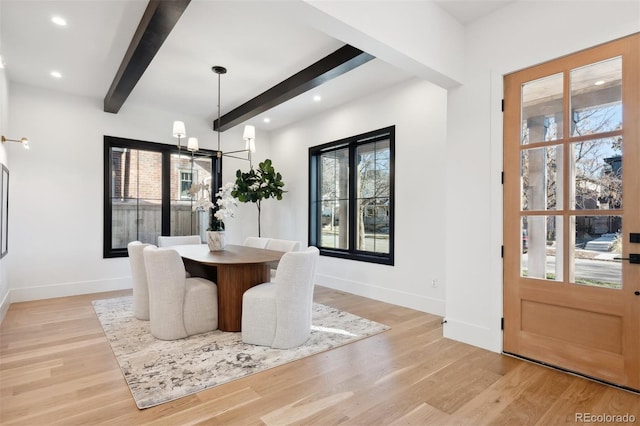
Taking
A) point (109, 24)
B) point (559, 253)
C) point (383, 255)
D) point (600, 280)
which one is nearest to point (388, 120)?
point (383, 255)

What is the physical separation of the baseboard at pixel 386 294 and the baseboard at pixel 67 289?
10.7ft

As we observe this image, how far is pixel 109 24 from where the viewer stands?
3094 mm

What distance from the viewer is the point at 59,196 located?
4793 millimetres

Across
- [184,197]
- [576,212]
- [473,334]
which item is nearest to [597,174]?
[576,212]

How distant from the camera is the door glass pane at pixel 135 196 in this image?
17.5ft

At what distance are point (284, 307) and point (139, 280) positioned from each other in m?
1.88

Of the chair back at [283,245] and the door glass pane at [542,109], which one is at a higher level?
the door glass pane at [542,109]

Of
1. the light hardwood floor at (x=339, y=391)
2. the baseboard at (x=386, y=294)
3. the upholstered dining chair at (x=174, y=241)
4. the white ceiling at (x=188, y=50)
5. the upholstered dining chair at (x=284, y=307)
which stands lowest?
the light hardwood floor at (x=339, y=391)

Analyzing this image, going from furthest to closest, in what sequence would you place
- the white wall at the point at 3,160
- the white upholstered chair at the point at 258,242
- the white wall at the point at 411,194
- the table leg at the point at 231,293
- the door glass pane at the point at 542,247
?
the white upholstered chair at the point at 258,242 < the white wall at the point at 411,194 < the white wall at the point at 3,160 < the table leg at the point at 231,293 < the door glass pane at the point at 542,247

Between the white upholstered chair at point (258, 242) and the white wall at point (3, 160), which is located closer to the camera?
the white wall at point (3, 160)

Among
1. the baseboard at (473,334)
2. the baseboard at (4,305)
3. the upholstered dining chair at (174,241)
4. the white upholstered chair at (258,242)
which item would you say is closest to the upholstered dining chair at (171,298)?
the white upholstered chair at (258,242)

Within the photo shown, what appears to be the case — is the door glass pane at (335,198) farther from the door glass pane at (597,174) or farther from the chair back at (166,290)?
the door glass pane at (597,174)

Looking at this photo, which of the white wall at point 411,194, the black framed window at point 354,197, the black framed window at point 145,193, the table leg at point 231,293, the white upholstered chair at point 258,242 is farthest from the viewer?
the black framed window at point 145,193

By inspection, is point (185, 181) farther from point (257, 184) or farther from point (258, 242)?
point (258, 242)
